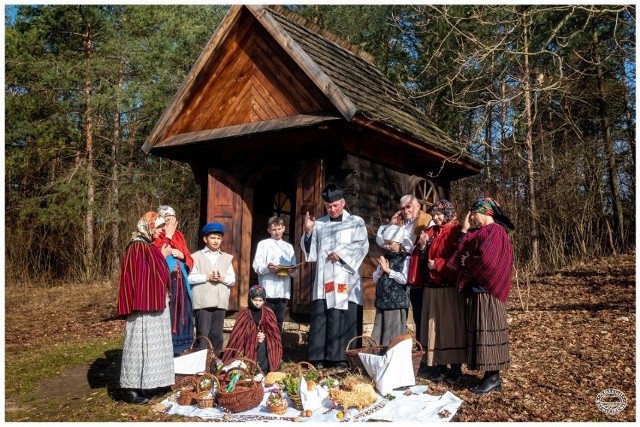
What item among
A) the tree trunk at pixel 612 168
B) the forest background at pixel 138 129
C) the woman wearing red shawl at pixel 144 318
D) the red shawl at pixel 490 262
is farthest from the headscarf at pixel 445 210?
the tree trunk at pixel 612 168

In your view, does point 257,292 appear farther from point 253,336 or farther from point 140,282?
point 140,282

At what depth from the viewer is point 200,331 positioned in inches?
271

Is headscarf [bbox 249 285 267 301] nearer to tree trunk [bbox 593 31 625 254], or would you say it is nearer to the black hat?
the black hat

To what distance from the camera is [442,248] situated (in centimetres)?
617

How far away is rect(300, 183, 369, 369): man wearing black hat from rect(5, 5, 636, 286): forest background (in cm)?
927

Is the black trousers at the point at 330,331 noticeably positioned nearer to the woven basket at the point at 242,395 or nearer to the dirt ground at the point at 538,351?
the dirt ground at the point at 538,351

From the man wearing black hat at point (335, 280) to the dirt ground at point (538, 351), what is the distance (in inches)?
41.8

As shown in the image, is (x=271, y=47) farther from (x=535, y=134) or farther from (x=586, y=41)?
(x=535, y=134)

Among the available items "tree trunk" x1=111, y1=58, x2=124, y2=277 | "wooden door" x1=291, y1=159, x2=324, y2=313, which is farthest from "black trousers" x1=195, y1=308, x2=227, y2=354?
"tree trunk" x1=111, y1=58, x2=124, y2=277

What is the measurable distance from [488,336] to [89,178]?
45.6ft

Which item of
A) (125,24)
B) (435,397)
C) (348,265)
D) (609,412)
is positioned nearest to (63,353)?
(348,265)

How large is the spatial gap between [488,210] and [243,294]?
3.93 meters

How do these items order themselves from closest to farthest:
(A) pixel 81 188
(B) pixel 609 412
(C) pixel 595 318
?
Answer: (B) pixel 609 412, (C) pixel 595 318, (A) pixel 81 188

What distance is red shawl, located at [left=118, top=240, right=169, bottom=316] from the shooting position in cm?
562
